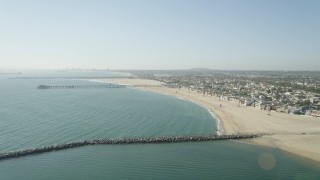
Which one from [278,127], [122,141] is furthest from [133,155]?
[278,127]

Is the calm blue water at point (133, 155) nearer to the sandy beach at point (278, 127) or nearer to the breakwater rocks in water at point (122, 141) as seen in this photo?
the breakwater rocks in water at point (122, 141)

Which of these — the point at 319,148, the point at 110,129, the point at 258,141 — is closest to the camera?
the point at 319,148

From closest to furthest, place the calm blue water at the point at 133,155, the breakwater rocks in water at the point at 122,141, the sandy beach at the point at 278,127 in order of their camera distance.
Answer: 1. the calm blue water at the point at 133,155
2. the breakwater rocks in water at the point at 122,141
3. the sandy beach at the point at 278,127

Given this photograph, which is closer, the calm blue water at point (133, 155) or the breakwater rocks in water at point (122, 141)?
the calm blue water at point (133, 155)

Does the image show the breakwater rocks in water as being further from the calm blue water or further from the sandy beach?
the sandy beach

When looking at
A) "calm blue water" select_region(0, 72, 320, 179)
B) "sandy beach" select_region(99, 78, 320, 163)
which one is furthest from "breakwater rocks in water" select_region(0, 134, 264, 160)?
"sandy beach" select_region(99, 78, 320, 163)

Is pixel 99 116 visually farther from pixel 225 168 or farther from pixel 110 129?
pixel 225 168

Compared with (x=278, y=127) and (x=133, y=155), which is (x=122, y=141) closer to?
(x=133, y=155)

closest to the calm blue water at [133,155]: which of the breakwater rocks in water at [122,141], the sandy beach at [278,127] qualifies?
the breakwater rocks in water at [122,141]

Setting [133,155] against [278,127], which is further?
[278,127]

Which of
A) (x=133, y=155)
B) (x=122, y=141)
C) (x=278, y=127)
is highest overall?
(x=278, y=127)

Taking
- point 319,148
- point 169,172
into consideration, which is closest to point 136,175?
point 169,172
